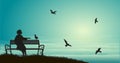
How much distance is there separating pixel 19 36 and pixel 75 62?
13.4 feet

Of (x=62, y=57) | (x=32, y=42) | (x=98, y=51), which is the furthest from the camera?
(x=32, y=42)

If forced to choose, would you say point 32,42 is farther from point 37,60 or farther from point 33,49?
point 37,60

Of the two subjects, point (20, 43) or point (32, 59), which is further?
point (20, 43)

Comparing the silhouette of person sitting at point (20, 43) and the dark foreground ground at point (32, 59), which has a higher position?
the silhouette of person sitting at point (20, 43)

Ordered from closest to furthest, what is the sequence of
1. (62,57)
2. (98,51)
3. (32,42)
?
(98,51) < (62,57) < (32,42)

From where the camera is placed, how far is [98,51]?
25922 millimetres

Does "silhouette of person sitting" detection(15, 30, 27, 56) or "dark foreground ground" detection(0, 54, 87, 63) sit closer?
"dark foreground ground" detection(0, 54, 87, 63)

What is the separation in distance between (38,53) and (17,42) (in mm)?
1640

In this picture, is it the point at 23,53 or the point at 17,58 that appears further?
the point at 23,53

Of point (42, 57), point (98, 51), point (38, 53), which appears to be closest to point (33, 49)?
point (38, 53)

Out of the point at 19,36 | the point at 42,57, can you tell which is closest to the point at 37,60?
the point at 42,57

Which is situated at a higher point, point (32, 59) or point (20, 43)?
point (20, 43)

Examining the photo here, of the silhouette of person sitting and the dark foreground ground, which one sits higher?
the silhouette of person sitting

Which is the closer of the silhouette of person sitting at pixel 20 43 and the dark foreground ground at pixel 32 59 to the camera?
the dark foreground ground at pixel 32 59
